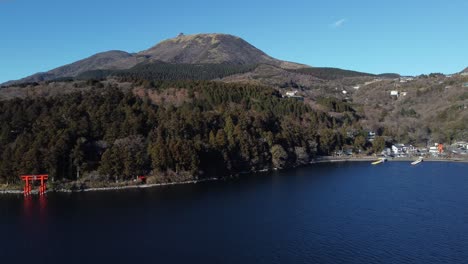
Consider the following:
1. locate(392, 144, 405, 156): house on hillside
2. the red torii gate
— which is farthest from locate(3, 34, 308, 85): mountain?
the red torii gate

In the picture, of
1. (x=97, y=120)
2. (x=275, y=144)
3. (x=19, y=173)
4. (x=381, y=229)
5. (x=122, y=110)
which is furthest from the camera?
(x=275, y=144)

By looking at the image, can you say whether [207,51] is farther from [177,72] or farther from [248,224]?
[248,224]

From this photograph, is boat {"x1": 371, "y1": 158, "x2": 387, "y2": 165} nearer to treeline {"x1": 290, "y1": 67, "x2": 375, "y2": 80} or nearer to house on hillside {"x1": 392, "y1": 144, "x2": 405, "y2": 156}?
house on hillside {"x1": 392, "y1": 144, "x2": 405, "y2": 156}

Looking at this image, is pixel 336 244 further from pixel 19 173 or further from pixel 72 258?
pixel 19 173

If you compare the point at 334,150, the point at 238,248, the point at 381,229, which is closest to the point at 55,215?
the point at 238,248

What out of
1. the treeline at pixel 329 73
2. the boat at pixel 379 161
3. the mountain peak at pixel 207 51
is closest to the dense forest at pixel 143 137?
the boat at pixel 379 161
